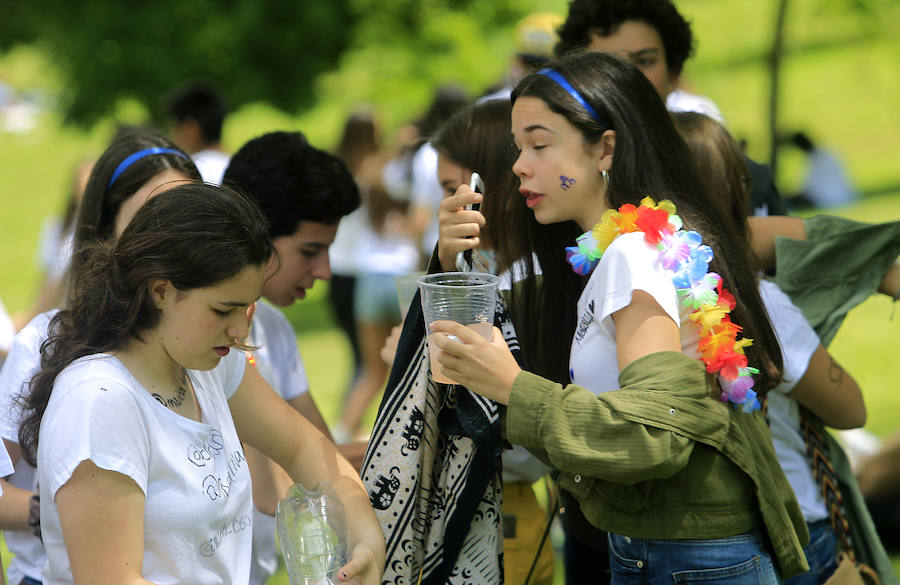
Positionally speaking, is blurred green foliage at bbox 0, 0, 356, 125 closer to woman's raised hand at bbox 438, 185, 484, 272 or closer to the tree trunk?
the tree trunk

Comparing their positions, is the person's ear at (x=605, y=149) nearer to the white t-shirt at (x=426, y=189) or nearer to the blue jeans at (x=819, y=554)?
the blue jeans at (x=819, y=554)

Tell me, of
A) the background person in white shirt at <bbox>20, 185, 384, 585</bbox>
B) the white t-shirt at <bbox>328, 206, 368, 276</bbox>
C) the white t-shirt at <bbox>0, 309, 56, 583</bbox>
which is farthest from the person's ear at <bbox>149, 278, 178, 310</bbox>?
the white t-shirt at <bbox>328, 206, 368, 276</bbox>

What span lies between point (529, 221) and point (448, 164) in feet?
2.10

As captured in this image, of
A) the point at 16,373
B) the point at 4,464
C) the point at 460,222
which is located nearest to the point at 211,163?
the point at 16,373

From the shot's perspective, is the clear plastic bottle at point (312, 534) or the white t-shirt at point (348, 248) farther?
the white t-shirt at point (348, 248)

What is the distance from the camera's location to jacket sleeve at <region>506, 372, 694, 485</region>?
2.07 metres

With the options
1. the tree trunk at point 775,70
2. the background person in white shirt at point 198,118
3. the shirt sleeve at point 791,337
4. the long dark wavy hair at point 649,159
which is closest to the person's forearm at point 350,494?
the long dark wavy hair at point 649,159

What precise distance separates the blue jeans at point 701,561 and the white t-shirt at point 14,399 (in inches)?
57.4

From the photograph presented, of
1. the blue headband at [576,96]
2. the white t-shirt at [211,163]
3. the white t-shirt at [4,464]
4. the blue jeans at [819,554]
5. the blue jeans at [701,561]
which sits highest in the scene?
the white t-shirt at [211,163]

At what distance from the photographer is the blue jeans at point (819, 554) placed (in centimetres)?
285

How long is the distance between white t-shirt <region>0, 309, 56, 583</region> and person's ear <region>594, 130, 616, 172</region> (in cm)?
138

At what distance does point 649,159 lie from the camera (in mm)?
2443

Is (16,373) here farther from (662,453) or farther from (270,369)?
(662,453)

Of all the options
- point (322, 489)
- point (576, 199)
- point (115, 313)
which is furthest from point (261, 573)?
point (576, 199)
